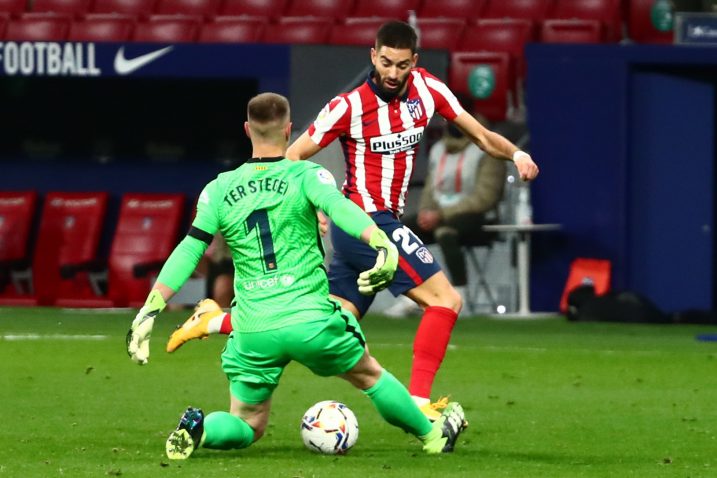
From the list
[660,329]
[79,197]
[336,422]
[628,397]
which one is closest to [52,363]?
[628,397]

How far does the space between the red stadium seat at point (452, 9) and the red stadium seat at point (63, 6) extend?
3.76 metres

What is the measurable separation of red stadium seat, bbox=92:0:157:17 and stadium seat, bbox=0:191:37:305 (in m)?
2.29

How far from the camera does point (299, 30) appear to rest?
18547 mm

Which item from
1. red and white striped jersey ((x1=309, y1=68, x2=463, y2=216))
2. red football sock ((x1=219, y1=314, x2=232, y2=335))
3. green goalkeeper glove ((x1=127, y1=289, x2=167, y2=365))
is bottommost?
red football sock ((x1=219, y1=314, x2=232, y2=335))

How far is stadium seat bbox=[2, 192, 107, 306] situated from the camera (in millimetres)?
18172

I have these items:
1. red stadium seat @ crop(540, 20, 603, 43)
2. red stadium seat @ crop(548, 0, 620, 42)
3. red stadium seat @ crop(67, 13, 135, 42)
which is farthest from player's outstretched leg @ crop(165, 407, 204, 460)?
red stadium seat @ crop(67, 13, 135, 42)

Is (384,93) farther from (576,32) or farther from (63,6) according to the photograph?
(63,6)

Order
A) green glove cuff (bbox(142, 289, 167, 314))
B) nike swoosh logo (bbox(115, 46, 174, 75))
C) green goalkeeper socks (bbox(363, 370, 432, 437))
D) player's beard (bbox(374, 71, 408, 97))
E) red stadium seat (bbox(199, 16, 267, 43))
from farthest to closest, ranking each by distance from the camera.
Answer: red stadium seat (bbox(199, 16, 267, 43)) → nike swoosh logo (bbox(115, 46, 174, 75)) → player's beard (bbox(374, 71, 408, 97)) → green goalkeeper socks (bbox(363, 370, 432, 437)) → green glove cuff (bbox(142, 289, 167, 314))

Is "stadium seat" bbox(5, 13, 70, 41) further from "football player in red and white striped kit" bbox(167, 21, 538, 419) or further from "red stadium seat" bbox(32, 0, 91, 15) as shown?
"football player in red and white striped kit" bbox(167, 21, 538, 419)

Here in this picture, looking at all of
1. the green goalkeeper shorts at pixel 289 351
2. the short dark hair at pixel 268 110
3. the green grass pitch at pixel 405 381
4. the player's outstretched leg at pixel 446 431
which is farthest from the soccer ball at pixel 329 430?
the short dark hair at pixel 268 110

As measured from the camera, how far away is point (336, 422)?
7656mm

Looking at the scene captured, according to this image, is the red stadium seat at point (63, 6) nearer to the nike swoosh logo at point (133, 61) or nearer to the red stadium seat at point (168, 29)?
the red stadium seat at point (168, 29)

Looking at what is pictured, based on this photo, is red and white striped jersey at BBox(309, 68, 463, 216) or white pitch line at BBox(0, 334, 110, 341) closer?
red and white striped jersey at BBox(309, 68, 463, 216)

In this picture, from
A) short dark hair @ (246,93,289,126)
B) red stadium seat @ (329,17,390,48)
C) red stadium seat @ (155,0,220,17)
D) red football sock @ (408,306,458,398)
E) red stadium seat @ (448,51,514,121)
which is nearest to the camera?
short dark hair @ (246,93,289,126)
